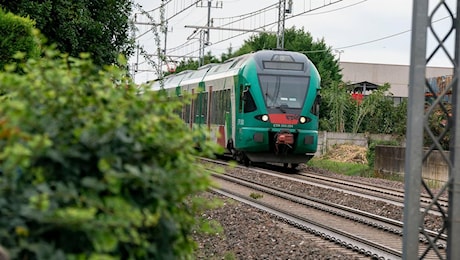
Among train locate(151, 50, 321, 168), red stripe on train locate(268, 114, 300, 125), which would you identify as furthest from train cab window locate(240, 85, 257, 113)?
red stripe on train locate(268, 114, 300, 125)

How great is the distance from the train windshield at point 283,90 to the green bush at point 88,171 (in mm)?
21256

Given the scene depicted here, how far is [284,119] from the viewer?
81.6 ft

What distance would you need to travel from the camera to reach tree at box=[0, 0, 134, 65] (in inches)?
564

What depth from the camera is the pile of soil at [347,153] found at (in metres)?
34.9

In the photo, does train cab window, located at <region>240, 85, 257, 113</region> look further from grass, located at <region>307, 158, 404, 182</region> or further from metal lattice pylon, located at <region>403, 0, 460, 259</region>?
metal lattice pylon, located at <region>403, 0, 460, 259</region>

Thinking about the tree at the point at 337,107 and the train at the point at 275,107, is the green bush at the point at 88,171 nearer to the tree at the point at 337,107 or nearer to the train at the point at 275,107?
the train at the point at 275,107

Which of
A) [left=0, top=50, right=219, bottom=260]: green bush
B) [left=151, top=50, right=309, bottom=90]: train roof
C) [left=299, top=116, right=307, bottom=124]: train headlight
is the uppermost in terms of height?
[left=151, top=50, right=309, bottom=90]: train roof

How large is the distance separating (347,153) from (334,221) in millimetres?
22084

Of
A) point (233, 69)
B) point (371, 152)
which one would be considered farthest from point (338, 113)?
point (233, 69)

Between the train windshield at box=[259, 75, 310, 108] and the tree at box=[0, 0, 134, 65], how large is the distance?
7.73 metres

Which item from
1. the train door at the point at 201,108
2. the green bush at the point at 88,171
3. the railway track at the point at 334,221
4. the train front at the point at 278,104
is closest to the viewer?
the green bush at the point at 88,171

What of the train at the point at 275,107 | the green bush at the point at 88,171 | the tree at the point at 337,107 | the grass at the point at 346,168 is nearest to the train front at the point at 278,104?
the train at the point at 275,107

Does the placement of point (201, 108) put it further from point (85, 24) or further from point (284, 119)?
point (85, 24)

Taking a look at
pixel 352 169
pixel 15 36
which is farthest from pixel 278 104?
pixel 15 36
